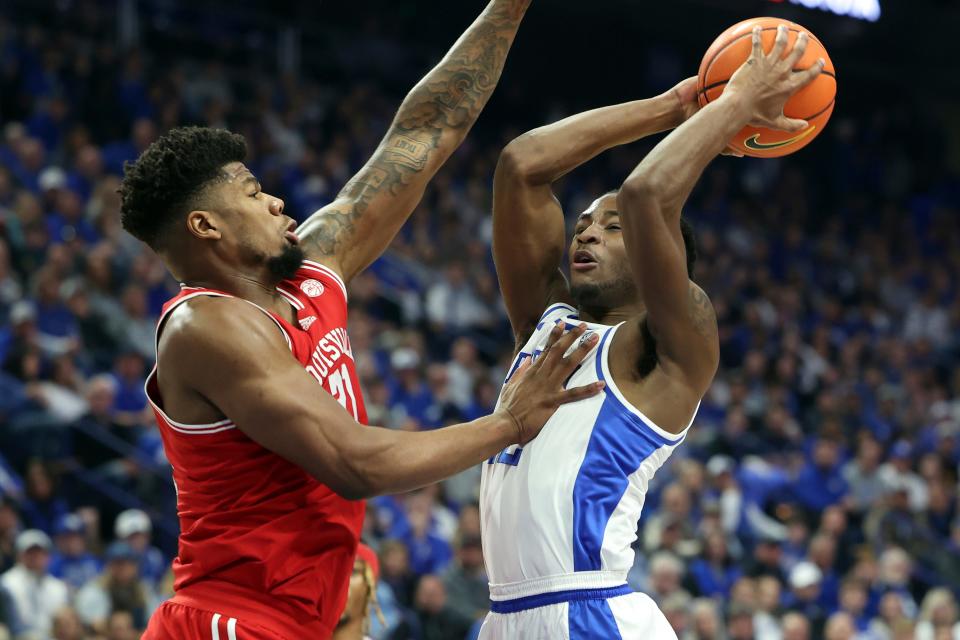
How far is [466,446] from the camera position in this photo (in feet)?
10.9

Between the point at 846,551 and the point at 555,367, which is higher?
the point at 555,367

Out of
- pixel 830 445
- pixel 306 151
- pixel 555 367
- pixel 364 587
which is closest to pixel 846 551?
pixel 830 445

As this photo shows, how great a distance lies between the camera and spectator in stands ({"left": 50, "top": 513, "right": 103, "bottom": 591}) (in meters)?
7.90

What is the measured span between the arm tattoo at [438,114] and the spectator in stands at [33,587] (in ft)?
14.2

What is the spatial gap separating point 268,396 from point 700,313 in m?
1.25

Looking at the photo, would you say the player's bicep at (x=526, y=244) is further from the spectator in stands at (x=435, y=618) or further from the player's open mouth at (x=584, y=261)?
the spectator in stands at (x=435, y=618)

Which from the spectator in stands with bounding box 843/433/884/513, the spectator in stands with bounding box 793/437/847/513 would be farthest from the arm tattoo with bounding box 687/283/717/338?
the spectator in stands with bounding box 843/433/884/513

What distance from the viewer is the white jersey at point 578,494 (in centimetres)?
356

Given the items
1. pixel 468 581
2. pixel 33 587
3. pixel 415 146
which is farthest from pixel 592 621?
pixel 468 581

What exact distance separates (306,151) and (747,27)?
995cm

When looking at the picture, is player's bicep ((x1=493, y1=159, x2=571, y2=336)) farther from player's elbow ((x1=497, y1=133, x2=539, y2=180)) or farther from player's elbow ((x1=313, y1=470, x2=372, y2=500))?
player's elbow ((x1=313, y1=470, x2=372, y2=500))

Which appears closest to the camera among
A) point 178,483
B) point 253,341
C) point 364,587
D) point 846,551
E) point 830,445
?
point 253,341

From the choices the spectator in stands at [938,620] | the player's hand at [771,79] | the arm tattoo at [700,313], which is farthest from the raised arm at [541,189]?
the spectator in stands at [938,620]

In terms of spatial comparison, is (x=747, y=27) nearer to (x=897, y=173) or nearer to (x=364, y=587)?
(x=364, y=587)
